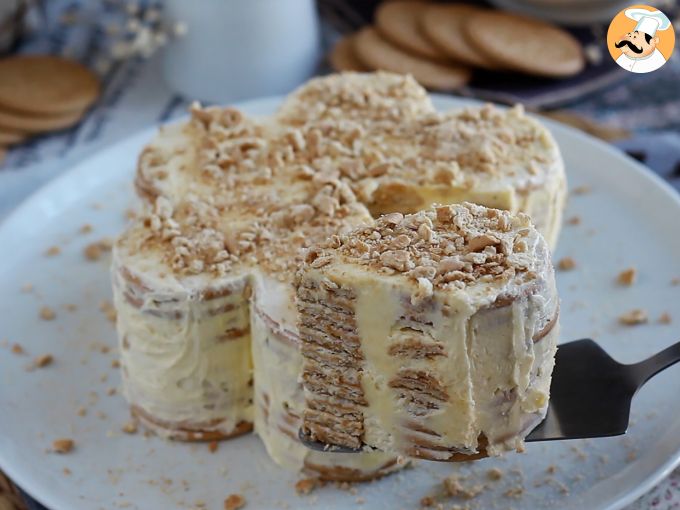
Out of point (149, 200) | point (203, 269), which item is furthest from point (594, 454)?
point (149, 200)

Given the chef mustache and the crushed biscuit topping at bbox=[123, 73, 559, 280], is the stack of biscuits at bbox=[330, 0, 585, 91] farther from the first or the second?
the chef mustache

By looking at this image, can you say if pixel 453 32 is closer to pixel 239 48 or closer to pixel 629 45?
pixel 239 48

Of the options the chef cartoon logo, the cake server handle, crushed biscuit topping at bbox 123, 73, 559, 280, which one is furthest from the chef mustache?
the cake server handle

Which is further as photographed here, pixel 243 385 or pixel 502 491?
pixel 243 385

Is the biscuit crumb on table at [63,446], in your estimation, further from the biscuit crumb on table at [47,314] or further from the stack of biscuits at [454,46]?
the stack of biscuits at [454,46]

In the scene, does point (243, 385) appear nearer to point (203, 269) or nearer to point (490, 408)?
point (203, 269)

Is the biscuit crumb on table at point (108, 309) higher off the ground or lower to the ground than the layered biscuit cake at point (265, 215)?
lower

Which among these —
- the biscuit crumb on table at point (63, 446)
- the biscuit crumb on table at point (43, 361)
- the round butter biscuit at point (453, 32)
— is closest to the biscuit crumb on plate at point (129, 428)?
the biscuit crumb on table at point (63, 446)
